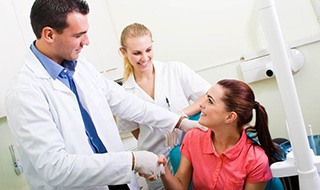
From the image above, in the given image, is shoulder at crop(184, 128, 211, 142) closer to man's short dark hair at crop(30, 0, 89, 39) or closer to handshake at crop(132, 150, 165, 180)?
handshake at crop(132, 150, 165, 180)

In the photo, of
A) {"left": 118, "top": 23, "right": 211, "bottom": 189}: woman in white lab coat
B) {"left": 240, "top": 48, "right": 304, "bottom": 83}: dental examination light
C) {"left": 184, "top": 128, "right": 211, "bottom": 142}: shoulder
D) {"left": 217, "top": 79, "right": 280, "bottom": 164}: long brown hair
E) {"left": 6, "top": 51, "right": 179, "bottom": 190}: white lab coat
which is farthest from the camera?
{"left": 240, "top": 48, "right": 304, "bottom": 83}: dental examination light

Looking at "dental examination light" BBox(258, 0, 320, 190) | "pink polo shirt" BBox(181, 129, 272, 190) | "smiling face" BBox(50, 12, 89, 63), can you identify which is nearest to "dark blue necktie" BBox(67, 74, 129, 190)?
"smiling face" BBox(50, 12, 89, 63)

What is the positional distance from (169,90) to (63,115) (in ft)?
2.29

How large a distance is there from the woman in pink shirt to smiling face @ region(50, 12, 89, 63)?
0.55 m

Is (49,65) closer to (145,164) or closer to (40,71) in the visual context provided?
(40,71)

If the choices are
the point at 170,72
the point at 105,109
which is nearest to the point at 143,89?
the point at 170,72

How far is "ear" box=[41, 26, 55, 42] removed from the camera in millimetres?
1130

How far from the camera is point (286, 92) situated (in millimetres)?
630

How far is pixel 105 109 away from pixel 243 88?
605 mm

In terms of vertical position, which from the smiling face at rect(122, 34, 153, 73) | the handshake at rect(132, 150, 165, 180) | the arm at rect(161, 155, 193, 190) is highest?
the smiling face at rect(122, 34, 153, 73)

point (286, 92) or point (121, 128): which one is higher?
point (286, 92)

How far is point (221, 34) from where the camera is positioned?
2355 mm

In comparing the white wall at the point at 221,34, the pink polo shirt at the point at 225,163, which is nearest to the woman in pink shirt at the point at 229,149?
the pink polo shirt at the point at 225,163

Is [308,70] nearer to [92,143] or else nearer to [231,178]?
[231,178]
